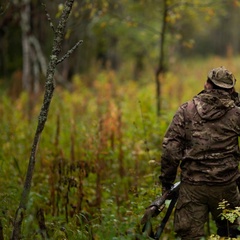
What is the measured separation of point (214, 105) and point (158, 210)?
115 cm

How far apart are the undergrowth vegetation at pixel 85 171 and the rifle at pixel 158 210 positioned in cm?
15

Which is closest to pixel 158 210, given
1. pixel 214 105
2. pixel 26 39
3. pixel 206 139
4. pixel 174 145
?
pixel 174 145

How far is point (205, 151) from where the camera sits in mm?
4211

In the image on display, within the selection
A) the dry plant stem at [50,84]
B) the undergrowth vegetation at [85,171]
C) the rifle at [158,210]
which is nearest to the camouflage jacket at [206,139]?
the rifle at [158,210]

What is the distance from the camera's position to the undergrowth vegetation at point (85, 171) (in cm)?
433

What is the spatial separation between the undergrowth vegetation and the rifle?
152 millimetres

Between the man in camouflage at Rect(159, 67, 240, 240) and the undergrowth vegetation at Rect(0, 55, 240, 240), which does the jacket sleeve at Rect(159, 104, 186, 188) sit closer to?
the man in camouflage at Rect(159, 67, 240, 240)

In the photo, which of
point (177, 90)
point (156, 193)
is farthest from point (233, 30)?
point (156, 193)

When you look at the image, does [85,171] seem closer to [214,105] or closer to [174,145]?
[174,145]

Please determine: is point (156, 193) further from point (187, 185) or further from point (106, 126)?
point (106, 126)

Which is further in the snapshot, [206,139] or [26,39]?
[26,39]

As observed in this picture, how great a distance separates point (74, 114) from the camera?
32.9 ft

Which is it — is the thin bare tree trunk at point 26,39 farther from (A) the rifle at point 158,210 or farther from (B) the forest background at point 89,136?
(A) the rifle at point 158,210

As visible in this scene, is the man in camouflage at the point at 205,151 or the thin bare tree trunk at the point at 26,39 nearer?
the man in camouflage at the point at 205,151
